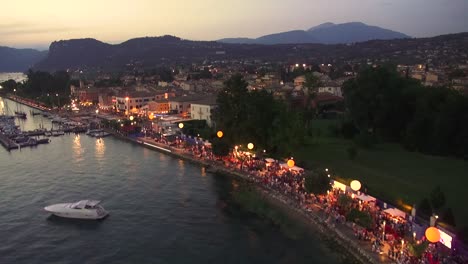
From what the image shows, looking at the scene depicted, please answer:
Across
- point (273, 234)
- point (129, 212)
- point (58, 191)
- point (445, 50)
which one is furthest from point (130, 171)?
point (445, 50)

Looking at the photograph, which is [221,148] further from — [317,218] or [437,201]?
[437,201]

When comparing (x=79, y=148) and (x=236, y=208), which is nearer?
(x=236, y=208)

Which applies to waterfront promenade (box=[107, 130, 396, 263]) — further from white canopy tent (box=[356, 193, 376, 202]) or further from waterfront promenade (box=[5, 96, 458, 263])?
white canopy tent (box=[356, 193, 376, 202])

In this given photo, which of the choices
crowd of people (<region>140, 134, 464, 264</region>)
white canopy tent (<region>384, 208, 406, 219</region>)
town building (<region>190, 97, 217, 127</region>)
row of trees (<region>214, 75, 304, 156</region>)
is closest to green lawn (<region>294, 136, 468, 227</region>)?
row of trees (<region>214, 75, 304, 156</region>)

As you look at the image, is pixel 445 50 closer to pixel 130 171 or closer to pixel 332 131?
pixel 332 131

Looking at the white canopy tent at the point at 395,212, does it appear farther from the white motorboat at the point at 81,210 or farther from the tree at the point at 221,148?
the tree at the point at 221,148

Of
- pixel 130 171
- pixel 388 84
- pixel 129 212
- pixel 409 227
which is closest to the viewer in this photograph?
pixel 409 227

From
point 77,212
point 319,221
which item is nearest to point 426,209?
point 319,221

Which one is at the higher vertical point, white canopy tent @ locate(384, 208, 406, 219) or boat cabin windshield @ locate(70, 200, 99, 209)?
white canopy tent @ locate(384, 208, 406, 219)
